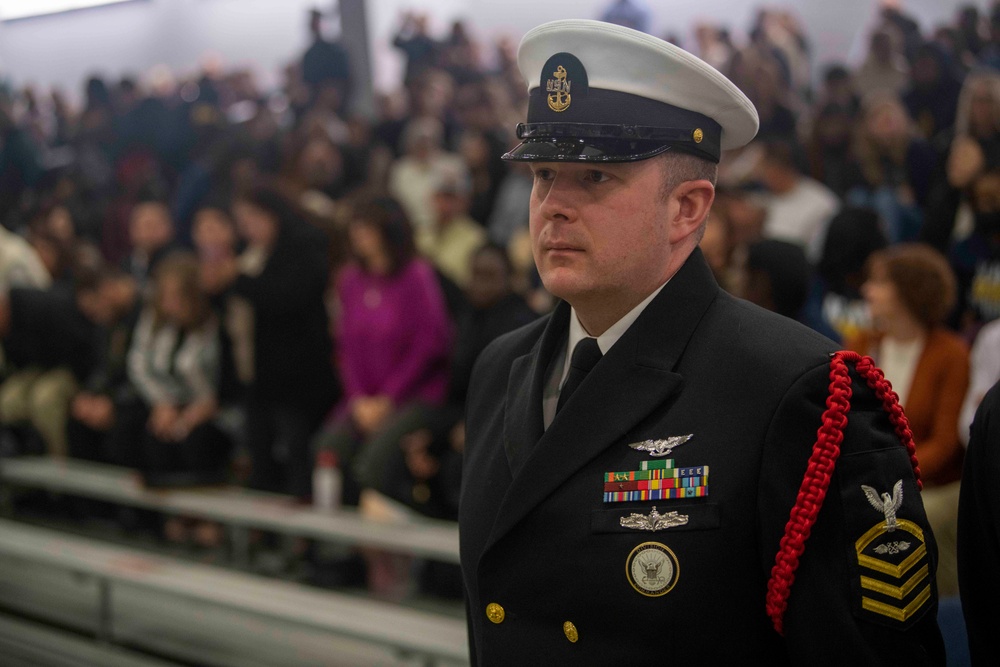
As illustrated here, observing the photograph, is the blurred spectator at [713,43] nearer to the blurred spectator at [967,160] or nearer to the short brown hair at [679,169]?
the blurred spectator at [967,160]

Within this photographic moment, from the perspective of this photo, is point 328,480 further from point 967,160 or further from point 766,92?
point 766,92

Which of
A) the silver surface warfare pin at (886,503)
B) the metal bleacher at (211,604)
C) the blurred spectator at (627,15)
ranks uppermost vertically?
the blurred spectator at (627,15)

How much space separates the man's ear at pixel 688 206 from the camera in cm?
138

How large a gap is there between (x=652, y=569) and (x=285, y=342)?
11.8 ft

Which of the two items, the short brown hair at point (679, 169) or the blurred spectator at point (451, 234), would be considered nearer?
the short brown hair at point (679, 169)

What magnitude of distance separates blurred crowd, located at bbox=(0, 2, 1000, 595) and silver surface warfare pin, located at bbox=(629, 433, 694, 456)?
5.57 ft

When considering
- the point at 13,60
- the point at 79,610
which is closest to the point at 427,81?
the point at 79,610

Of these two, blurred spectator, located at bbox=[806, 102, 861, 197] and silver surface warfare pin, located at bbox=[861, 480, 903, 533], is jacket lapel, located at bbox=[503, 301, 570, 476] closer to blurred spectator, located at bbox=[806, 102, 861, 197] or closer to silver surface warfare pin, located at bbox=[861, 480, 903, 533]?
silver surface warfare pin, located at bbox=[861, 480, 903, 533]

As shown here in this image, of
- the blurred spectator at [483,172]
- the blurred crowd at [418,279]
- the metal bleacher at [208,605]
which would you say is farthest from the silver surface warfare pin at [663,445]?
the blurred spectator at [483,172]

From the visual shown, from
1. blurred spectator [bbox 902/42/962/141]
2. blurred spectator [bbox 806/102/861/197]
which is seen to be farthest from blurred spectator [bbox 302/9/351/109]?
blurred spectator [bbox 902/42/962/141]

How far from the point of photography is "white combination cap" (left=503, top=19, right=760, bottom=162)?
4.47 feet

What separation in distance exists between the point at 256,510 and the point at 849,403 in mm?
3359

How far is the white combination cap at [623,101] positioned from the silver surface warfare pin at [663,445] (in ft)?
1.12

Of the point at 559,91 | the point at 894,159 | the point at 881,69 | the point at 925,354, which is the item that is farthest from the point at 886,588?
the point at 881,69
